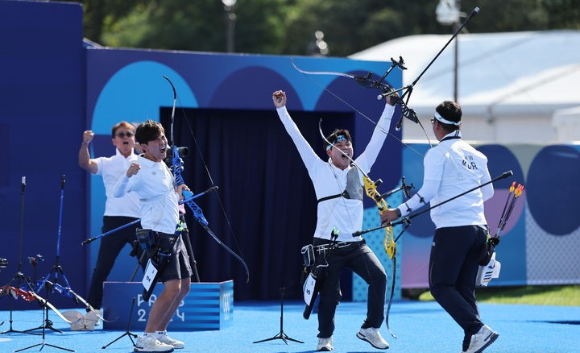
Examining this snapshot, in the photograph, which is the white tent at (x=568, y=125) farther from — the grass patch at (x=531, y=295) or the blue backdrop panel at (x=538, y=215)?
the grass patch at (x=531, y=295)

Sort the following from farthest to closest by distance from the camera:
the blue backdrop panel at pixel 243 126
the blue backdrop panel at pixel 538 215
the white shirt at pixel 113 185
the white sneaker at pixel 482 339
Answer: the blue backdrop panel at pixel 538 215 → the blue backdrop panel at pixel 243 126 → the white shirt at pixel 113 185 → the white sneaker at pixel 482 339

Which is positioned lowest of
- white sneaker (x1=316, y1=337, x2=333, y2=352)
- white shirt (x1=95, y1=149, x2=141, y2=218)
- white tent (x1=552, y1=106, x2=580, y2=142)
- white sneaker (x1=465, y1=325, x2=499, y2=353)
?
white sneaker (x1=316, y1=337, x2=333, y2=352)

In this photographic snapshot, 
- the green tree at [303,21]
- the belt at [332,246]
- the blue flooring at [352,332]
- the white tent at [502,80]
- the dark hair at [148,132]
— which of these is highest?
the green tree at [303,21]

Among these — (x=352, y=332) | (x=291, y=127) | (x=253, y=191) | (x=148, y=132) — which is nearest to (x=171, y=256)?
(x=148, y=132)

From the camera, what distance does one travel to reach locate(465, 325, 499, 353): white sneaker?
7.40 meters

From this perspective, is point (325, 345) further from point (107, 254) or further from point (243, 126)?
point (243, 126)

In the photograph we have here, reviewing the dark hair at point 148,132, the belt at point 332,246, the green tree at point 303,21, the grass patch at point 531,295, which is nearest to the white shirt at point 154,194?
the dark hair at point 148,132

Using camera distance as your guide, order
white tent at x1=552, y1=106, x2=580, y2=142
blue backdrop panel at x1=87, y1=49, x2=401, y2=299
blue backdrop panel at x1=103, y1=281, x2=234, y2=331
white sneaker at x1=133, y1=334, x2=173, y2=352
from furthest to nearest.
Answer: white tent at x1=552, y1=106, x2=580, y2=142
blue backdrop panel at x1=87, y1=49, x2=401, y2=299
blue backdrop panel at x1=103, y1=281, x2=234, y2=331
white sneaker at x1=133, y1=334, x2=173, y2=352

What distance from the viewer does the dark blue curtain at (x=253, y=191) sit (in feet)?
41.2

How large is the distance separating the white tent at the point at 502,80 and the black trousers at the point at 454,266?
13.7m

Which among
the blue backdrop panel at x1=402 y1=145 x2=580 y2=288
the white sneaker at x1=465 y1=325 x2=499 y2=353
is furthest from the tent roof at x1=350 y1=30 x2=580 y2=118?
the white sneaker at x1=465 y1=325 x2=499 y2=353

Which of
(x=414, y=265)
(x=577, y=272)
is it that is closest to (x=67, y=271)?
(x=414, y=265)

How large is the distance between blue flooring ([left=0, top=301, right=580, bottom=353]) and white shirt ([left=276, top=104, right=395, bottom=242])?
38.2 inches

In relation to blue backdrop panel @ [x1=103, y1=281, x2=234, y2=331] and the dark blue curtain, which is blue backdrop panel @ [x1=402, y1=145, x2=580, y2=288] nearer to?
the dark blue curtain
